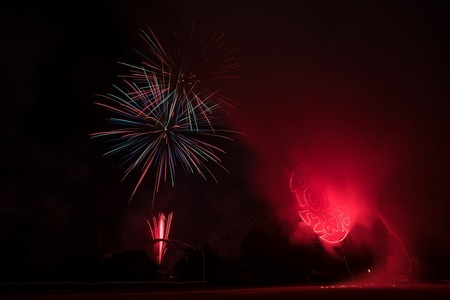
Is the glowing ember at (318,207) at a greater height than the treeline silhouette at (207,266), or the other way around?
the glowing ember at (318,207)

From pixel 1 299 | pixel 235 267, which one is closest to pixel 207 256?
pixel 235 267

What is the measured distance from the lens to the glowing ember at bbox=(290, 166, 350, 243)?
94.4ft

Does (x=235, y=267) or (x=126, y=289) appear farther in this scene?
(x=235, y=267)

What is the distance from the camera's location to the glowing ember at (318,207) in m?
28.8

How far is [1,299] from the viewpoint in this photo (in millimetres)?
14695

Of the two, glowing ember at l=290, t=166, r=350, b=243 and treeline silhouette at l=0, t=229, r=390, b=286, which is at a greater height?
glowing ember at l=290, t=166, r=350, b=243

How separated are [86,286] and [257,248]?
16807 millimetres

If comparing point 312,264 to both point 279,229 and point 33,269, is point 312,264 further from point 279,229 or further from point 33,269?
point 33,269

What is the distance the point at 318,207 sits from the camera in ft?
97.3

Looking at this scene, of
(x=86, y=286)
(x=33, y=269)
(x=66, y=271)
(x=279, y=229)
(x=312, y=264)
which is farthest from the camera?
(x=279, y=229)

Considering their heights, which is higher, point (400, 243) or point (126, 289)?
point (400, 243)

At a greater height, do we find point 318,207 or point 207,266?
point 318,207

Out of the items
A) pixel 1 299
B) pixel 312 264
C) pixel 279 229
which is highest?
pixel 279 229

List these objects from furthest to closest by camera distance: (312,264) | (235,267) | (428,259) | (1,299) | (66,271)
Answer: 1. (428,259)
2. (312,264)
3. (235,267)
4. (66,271)
5. (1,299)
